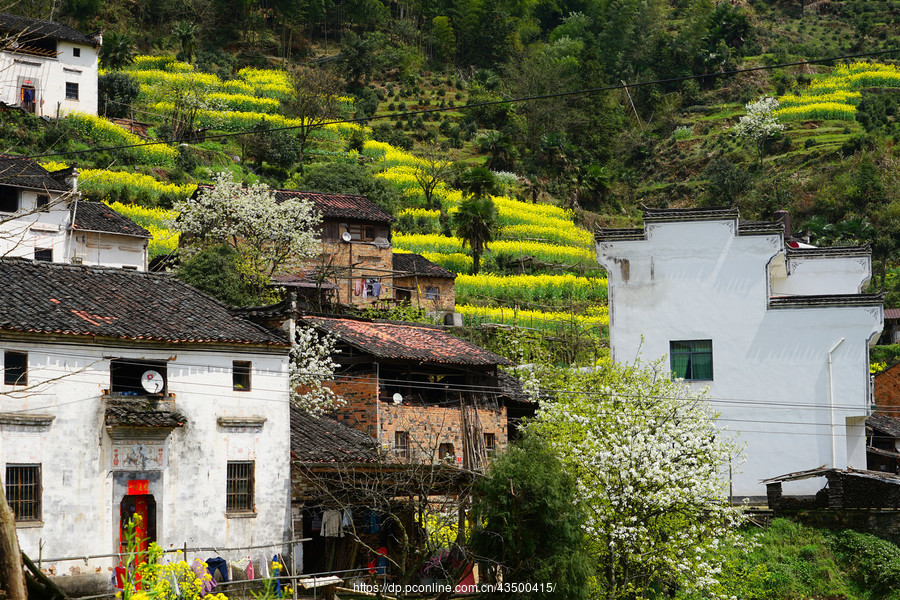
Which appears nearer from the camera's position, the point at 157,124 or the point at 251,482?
the point at 251,482

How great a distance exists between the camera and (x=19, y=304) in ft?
76.1

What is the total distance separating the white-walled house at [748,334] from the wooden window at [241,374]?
12.6m

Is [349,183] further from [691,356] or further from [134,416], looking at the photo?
[134,416]

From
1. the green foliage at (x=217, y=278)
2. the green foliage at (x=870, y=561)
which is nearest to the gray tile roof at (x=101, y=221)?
the green foliage at (x=217, y=278)

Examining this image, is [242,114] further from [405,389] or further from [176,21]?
[405,389]

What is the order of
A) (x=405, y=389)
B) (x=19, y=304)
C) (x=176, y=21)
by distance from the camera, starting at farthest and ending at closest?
(x=176, y=21)
(x=405, y=389)
(x=19, y=304)

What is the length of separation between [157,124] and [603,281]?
3593 centimetres

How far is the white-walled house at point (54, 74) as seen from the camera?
69625 millimetres

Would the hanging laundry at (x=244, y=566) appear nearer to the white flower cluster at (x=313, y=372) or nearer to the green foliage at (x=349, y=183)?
the white flower cluster at (x=313, y=372)

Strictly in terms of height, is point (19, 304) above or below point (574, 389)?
above

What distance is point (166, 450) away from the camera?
79.4 feet

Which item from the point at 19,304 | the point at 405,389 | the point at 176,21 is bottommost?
the point at 405,389

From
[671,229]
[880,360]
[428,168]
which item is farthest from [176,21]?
[671,229]

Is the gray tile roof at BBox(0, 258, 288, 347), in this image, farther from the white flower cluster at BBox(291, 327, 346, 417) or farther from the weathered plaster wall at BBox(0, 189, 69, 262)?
the weathered plaster wall at BBox(0, 189, 69, 262)
